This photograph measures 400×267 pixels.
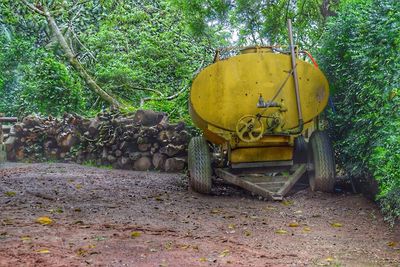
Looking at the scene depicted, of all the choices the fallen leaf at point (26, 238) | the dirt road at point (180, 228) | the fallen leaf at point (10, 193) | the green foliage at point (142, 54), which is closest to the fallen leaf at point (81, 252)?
the dirt road at point (180, 228)

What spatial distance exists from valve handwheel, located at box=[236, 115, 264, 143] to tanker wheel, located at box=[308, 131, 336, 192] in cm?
84

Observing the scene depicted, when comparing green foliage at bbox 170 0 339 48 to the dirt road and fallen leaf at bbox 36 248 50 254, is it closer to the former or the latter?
the dirt road

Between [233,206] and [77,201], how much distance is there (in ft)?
6.01

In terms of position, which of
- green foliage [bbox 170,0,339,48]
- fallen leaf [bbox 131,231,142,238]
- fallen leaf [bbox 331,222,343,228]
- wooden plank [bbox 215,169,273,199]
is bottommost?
fallen leaf [bbox 131,231,142,238]

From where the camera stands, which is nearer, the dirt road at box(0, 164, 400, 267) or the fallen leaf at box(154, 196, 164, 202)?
the dirt road at box(0, 164, 400, 267)

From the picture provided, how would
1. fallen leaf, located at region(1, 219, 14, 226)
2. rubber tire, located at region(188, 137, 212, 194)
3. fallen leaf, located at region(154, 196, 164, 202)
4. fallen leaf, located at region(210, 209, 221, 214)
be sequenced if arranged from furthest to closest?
rubber tire, located at region(188, 137, 212, 194) → fallen leaf, located at region(154, 196, 164, 202) → fallen leaf, located at region(210, 209, 221, 214) → fallen leaf, located at region(1, 219, 14, 226)

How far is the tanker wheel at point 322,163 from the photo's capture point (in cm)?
Result: 741

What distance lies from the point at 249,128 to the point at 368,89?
158 cm

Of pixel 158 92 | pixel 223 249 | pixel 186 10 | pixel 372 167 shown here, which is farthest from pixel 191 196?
pixel 158 92

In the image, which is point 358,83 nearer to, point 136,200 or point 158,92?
point 136,200

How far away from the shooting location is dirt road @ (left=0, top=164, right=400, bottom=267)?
415 cm

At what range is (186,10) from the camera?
1345 centimetres

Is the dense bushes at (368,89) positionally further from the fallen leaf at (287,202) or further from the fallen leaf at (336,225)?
the fallen leaf at (287,202)

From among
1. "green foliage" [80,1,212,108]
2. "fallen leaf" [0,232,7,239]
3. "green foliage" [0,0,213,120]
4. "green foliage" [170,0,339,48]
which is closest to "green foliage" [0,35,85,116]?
"green foliage" [0,0,213,120]
